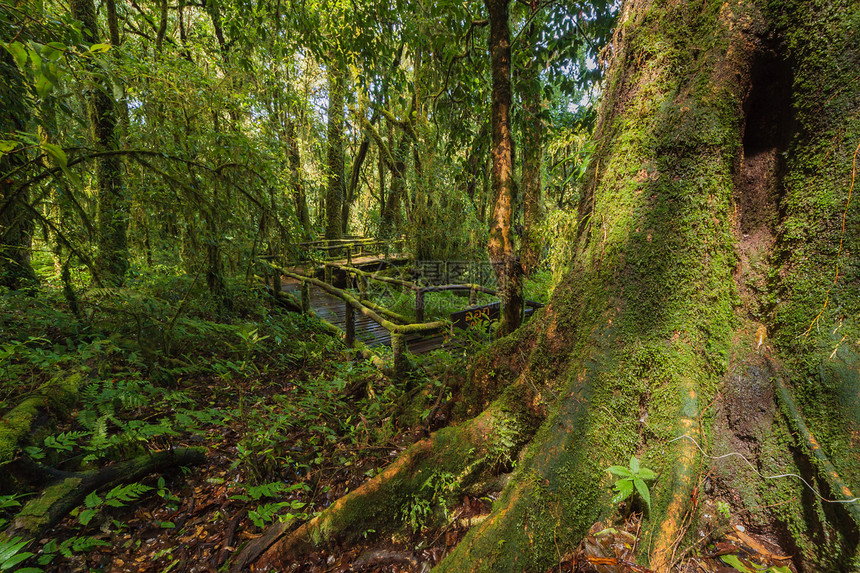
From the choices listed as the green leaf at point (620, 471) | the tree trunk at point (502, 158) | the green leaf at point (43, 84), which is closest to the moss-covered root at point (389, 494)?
the green leaf at point (620, 471)

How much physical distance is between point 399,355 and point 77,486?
3005 mm

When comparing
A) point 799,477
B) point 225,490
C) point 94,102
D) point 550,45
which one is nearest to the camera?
point 799,477

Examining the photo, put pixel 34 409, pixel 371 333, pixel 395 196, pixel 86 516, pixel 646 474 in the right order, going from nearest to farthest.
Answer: pixel 646 474
pixel 86 516
pixel 34 409
pixel 371 333
pixel 395 196

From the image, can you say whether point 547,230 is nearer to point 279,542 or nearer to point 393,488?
point 393,488

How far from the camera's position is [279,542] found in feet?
7.23

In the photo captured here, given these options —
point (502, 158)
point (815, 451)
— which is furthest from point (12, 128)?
point (815, 451)

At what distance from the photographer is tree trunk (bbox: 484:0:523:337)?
3.67 m

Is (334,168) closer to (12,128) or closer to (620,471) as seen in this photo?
(12,128)

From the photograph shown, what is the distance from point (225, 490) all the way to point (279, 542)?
3.17 ft

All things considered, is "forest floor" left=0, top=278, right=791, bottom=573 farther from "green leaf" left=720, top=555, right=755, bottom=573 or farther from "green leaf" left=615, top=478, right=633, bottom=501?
"green leaf" left=615, top=478, right=633, bottom=501

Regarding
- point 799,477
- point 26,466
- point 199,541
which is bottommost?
point 199,541

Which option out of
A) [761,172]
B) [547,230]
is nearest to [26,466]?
[761,172]

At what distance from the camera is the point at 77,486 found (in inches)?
94.7

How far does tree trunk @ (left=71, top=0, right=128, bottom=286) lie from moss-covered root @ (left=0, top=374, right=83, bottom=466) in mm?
1699
